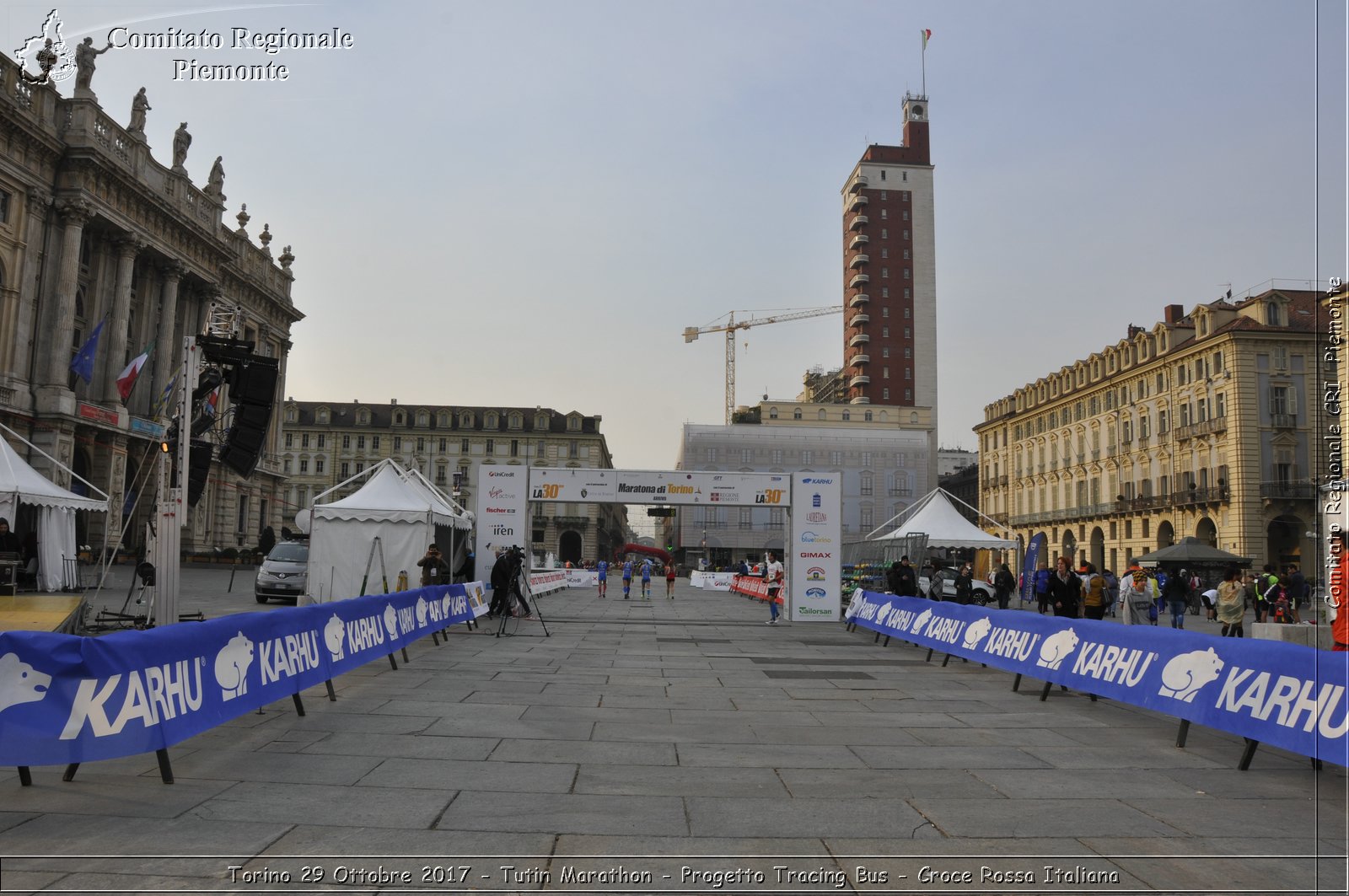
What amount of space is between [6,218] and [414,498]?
2891cm

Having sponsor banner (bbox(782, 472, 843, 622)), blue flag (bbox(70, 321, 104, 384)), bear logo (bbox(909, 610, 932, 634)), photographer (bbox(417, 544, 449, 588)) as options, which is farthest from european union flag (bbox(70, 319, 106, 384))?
bear logo (bbox(909, 610, 932, 634))

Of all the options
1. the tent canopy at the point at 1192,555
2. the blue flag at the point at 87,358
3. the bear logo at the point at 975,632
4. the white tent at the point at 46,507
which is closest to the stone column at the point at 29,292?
the blue flag at the point at 87,358

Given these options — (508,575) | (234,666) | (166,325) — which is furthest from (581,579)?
(234,666)

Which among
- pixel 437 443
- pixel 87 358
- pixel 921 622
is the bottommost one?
pixel 921 622

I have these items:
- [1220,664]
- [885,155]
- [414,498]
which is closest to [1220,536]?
[414,498]

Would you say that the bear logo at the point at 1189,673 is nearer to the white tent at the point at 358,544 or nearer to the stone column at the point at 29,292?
the white tent at the point at 358,544

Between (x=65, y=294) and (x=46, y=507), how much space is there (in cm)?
2433

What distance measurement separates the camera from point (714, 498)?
80.5 ft

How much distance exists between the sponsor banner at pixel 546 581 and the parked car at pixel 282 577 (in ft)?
24.3

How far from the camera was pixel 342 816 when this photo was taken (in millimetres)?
5570

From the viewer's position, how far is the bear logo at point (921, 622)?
15844 mm

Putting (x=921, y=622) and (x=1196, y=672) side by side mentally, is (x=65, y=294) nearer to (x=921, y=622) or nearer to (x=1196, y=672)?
(x=921, y=622)

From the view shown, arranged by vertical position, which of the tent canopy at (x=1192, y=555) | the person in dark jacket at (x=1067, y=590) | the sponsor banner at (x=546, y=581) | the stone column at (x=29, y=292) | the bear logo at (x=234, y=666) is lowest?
the sponsor banner at (x=546, y=581)

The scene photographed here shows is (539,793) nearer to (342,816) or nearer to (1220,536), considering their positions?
(342,816)
